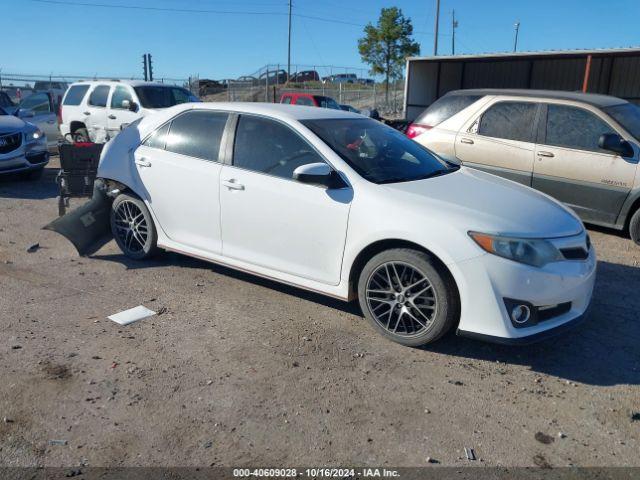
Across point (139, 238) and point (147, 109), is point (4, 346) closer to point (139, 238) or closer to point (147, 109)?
point (139, 238)

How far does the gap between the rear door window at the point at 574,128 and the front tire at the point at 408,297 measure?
13.8 feet

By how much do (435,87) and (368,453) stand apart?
14.1 m

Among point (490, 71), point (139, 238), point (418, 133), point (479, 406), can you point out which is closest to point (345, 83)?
point (490, 71)

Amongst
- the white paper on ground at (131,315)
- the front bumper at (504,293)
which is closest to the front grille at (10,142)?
the white paper on ground at (131,315)

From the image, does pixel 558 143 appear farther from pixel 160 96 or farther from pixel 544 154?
pixel 160 96

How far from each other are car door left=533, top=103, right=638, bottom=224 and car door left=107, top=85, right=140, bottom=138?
8569 millimetres

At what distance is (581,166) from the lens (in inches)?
276

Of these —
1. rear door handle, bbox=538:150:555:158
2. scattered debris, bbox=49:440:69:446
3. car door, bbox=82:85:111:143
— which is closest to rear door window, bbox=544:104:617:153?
rear door handle, bbox=538:150:555:158

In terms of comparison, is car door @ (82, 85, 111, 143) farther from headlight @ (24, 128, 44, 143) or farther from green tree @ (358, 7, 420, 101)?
green tree @ (358, 7, 420, 101)

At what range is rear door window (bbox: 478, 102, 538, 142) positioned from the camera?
751 centimetres

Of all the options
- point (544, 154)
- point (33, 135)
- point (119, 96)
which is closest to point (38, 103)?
point (119, 96)

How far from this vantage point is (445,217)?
3.88 m

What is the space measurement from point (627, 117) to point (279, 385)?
595 centimetres

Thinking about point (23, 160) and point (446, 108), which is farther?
point (23, 160)
